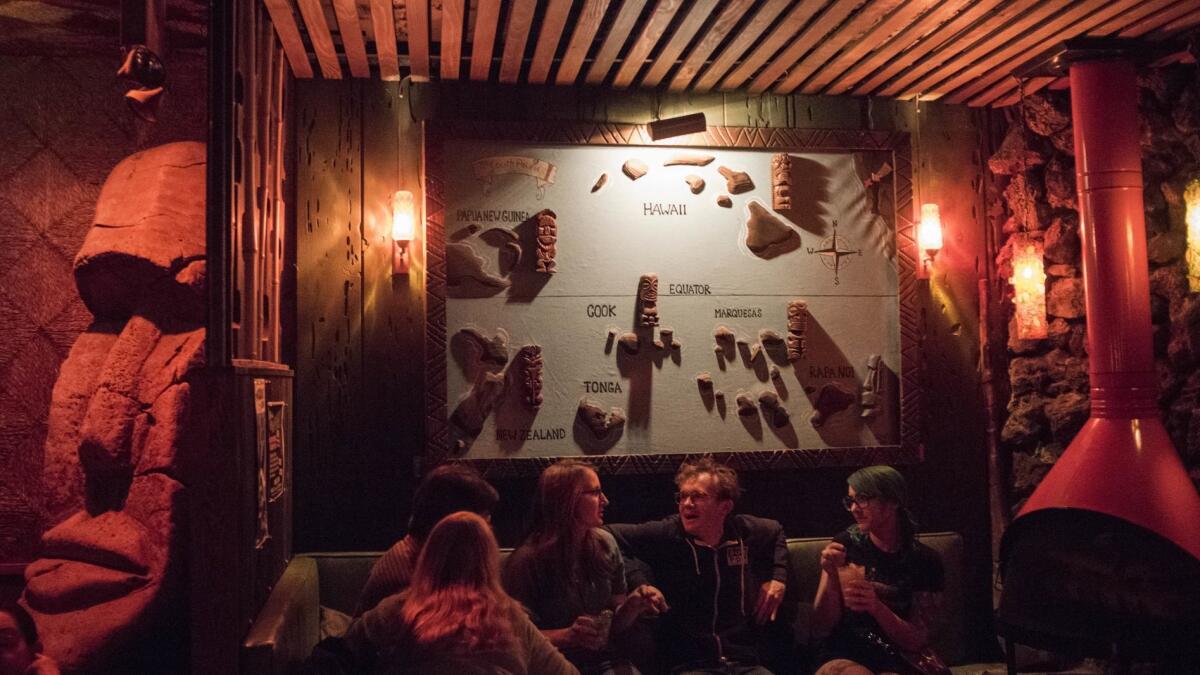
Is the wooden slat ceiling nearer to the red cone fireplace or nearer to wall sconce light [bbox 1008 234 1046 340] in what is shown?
the red cone fireplace

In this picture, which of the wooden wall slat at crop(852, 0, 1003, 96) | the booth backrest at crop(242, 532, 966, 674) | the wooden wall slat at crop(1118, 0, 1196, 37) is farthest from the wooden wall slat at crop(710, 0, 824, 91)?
the booth backrest at crop(242, 532, 966, 674)

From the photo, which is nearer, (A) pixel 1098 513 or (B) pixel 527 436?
(A) pixel 1098 513

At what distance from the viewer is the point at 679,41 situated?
4867 millimetres

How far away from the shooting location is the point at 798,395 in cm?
557

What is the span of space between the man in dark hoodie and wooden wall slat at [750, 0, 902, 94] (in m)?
2.27

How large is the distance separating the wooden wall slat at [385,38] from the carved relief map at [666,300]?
50cm

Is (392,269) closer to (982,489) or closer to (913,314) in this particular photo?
(913,314)

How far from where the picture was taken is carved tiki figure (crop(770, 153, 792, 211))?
560 cm

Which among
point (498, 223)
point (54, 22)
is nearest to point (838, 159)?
point (498, 223)

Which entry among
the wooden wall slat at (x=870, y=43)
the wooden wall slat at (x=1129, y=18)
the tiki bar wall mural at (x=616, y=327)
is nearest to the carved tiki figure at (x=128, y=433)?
the tiki bar wall mural at (x=616, y=327)

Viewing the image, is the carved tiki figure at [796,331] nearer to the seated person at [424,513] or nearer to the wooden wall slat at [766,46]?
the wooden wall slat at [766,46]

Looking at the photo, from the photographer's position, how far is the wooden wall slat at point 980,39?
4.50 meters

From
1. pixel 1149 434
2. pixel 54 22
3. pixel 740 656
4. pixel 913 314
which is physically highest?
pixel 54 22

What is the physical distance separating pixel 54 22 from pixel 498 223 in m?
2.45
